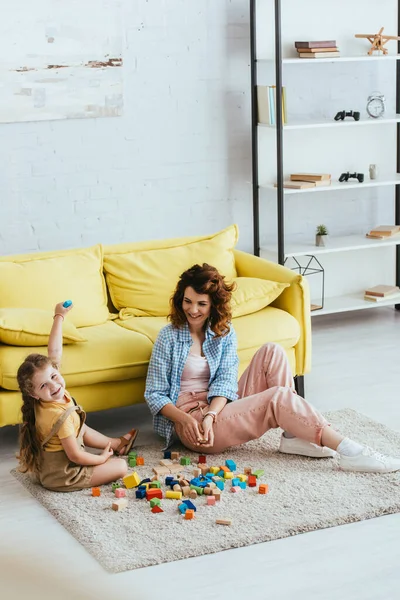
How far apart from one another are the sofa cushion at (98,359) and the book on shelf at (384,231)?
2.15m

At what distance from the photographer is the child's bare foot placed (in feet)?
10.1

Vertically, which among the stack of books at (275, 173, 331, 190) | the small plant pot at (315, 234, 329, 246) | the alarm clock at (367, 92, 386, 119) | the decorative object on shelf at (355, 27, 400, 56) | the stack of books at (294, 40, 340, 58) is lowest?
the small plant pot at (315, 234, 329, 246)

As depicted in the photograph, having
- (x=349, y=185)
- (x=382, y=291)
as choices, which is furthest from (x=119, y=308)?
(x=382, y=291)

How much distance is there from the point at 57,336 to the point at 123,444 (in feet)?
1.55

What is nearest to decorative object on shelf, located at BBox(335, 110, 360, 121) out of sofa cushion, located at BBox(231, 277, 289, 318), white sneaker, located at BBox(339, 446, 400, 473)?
sofa cushion, located at BBox(231, 277, 289, 318)

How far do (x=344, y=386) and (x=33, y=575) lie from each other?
359 cm

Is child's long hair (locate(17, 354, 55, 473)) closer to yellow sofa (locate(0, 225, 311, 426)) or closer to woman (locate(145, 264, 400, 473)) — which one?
yellow sofa (locate(0, 225, 311, 426))

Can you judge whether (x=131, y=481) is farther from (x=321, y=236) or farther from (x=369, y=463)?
(x=321, y=236)

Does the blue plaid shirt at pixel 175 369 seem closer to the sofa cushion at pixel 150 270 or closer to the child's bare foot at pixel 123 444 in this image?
the child's bare foot at pixel 123 444

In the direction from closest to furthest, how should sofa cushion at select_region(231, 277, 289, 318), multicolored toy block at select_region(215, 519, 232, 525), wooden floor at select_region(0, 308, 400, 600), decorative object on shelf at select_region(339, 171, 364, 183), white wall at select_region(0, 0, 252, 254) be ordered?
1. wooden floor at select_region(0, 308, 400, 600)
2. multicolored toy block at select_region(215, 519, 232, 525)
3. sofa cushion at select_region(231, 277, 289, 318)
4. white wall at select_region(0, 0, 252, 254)
5. decorative object on shelf at select_region(339, 171, 364, 183)

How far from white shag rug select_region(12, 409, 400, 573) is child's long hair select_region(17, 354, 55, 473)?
13 centimetres

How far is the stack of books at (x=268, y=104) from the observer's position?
4.46 metres

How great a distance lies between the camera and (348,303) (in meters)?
4.96

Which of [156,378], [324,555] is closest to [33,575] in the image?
[324,555]
